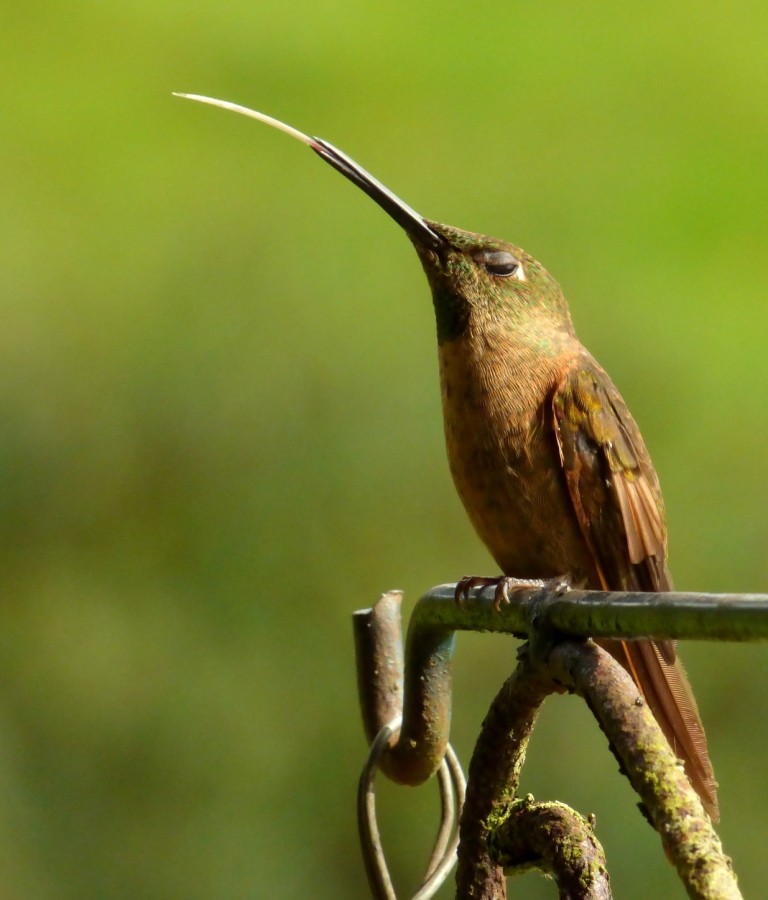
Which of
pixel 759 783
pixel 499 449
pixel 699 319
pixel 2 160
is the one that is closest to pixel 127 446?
pixel 2 160

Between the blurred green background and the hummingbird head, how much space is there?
1918 mm

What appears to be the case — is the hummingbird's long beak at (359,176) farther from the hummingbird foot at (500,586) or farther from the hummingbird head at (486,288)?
the hummingbird foot at (500,586)

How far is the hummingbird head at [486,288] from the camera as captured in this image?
2.44 m

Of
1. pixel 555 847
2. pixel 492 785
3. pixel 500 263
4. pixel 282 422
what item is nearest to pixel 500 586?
pixel 492 785

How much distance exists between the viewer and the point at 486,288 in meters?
2.46

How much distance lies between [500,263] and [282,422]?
7.53 feet

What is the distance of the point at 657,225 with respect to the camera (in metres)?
5.20

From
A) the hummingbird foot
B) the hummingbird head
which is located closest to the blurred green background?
the hummingbird head

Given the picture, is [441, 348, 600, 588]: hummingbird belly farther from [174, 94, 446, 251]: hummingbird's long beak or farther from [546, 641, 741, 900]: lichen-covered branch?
[546, 641, 741, 900]: lichen-covered branch

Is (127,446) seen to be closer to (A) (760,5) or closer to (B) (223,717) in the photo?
(B) (223,717)

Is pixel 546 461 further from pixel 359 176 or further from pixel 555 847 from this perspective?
pixel 555 847

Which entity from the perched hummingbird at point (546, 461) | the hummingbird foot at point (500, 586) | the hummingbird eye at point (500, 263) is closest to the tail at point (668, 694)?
the perched hummingbird at point (546, 461)

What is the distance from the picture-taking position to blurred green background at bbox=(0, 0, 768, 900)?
14.7ft

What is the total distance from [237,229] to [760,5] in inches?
92.9
